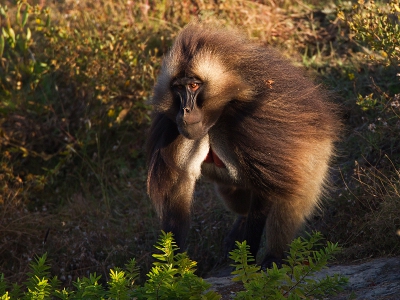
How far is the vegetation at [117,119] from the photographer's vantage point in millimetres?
4863

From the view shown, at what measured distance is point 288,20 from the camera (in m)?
6.80

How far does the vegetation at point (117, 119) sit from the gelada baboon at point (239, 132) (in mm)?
512

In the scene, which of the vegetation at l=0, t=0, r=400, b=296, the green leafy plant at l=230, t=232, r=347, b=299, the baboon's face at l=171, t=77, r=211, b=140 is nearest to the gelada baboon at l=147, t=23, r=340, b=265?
the baboon's face at l=171, t=77, r=211, b=140

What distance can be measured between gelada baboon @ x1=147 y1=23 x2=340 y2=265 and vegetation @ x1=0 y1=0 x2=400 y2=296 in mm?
512

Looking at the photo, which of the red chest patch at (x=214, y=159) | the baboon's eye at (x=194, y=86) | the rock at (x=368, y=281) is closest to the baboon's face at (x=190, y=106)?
the baboon's eye at (x=194, y=86)

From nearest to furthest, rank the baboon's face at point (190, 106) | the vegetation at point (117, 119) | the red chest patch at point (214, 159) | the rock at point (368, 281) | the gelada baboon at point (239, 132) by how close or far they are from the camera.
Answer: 1. the rock at point (368, 281)
2. the baboon's face at point (190, 106)
3. the gelada baboon at point (239, 132)
4. the red chest patch at point (214, 159)
5. the vegetation at point (117, 119)

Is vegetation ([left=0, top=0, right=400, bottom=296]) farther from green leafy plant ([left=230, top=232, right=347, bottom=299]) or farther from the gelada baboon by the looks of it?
green leafy plant ([left=230, top=232, right=347, bottom=299])

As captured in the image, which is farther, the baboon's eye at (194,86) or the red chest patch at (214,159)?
the red chest patch at (214,159)

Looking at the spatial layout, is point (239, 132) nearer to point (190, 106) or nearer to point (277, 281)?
point (190, 106)

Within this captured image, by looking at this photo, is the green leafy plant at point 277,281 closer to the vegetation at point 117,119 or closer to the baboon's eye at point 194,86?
the baboon's eye at point 194,86

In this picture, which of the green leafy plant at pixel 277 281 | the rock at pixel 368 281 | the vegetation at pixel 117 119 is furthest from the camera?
the vegetation at pixel 117 119

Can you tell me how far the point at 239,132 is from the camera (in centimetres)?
382

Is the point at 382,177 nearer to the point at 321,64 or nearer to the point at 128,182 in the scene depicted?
the point at 321,64

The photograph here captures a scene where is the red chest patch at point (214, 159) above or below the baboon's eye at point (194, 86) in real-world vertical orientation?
below
